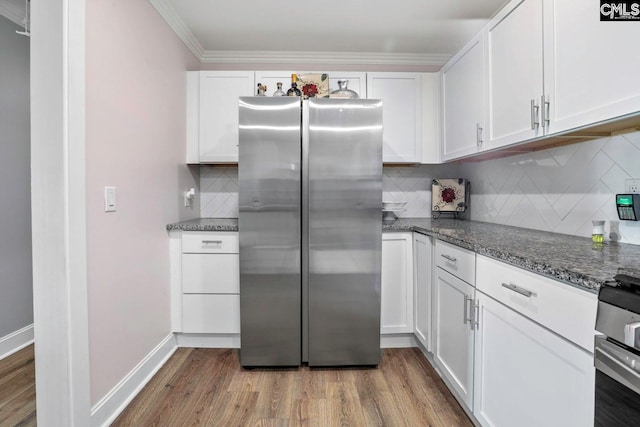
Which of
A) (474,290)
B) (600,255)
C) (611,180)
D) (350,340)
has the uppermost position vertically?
(611,180)

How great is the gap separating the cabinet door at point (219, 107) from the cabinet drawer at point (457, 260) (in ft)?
5.67

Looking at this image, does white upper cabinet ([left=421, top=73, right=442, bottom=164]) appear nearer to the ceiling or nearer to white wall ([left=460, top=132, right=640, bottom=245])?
the ceiling

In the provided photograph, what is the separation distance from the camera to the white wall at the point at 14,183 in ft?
7.06

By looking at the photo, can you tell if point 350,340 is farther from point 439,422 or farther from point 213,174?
point 213,174

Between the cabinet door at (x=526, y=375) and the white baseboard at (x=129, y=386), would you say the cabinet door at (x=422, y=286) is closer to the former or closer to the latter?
the cabinet door at (x=526, y=375)

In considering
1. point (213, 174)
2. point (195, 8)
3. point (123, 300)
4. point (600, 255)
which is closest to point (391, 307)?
point (600, 255)

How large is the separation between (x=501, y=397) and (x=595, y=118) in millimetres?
1137

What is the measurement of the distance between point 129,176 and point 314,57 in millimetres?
1856

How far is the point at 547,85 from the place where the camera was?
4.64 ft

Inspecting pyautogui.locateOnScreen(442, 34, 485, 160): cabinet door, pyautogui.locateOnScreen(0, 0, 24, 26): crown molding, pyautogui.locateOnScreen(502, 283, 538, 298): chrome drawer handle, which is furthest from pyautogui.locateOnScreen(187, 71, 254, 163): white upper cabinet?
pyautogui.locateOnScreen(502, 283, 538, 298): chrome drawer handle

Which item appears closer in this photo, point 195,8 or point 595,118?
point 595,118

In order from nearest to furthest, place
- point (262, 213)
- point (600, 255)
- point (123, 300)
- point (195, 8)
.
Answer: point (600, 255), point (123, 300), point (262, 213), point (195, 8)

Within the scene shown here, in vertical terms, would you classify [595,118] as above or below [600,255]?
above

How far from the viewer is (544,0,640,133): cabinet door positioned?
106cm
